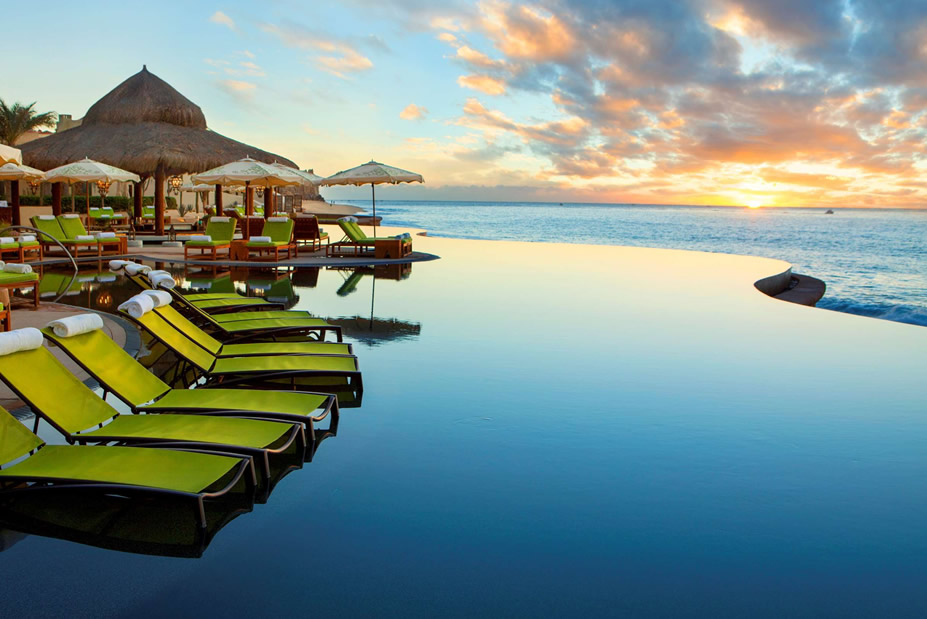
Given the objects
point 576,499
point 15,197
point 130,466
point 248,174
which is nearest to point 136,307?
point 130,466

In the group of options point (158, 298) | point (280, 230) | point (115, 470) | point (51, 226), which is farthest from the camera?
point (280, 230)

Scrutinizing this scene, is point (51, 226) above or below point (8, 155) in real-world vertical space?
below

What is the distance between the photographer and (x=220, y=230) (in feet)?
48.4

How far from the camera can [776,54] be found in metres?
23.4

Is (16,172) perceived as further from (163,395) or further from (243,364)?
(163,395)

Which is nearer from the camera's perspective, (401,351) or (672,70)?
(401,351)

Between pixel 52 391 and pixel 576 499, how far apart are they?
2.70 metres

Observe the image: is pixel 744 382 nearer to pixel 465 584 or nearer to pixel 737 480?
pixel 737 480

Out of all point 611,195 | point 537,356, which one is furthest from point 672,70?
point 611,195

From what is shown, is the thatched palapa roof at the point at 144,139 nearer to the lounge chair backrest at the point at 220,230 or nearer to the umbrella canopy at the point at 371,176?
the umbrella canopy at the point at 371,176

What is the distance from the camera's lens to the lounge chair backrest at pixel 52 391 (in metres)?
3.13

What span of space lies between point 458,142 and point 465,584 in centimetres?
3810

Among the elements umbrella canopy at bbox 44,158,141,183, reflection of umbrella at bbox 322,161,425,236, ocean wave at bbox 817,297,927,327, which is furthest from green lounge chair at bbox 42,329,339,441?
ocean wave at bbox 817,297,927,327

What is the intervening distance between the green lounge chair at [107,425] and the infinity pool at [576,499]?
A: 306mm
